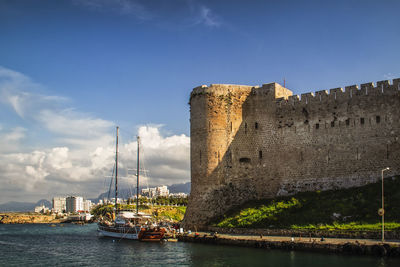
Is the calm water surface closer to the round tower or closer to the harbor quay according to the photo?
the harbor quay

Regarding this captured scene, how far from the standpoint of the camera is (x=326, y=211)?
90.5ft

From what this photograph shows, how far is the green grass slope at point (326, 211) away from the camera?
25016 mm

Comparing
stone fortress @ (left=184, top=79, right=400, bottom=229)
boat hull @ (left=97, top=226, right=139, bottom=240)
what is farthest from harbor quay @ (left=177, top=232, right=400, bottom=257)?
boat hull @ (left=97, top=226, right=139, bottom=240)

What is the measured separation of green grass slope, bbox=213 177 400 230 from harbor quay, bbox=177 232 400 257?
1.35 meters

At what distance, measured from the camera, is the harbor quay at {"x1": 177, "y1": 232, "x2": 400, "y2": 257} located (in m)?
21.1

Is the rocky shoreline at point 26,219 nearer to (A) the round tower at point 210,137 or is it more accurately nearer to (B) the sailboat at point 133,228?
(B) the sailboat at point 133,228

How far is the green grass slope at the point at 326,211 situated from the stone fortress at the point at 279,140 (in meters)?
1.43

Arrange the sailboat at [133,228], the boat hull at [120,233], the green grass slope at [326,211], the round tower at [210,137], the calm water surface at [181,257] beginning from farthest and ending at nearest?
the boat hull at [120,233] < the sailboat at [133,228] < the round tower at [210,137] < the green grass slope at [326,211] < the calm water surface at [181,257]

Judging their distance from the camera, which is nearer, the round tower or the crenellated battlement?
the crenellated battlement

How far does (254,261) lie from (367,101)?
49.4ft

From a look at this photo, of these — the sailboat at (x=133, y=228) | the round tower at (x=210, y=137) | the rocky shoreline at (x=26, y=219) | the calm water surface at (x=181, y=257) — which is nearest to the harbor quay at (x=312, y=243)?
the calm water surface at (x=181, y=257)

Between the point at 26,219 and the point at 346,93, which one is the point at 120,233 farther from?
the point at 26,219

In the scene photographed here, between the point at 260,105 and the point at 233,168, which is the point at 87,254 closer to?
the point at 233,168

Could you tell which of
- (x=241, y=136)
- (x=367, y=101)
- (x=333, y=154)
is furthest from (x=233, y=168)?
(x=367, y=101)
